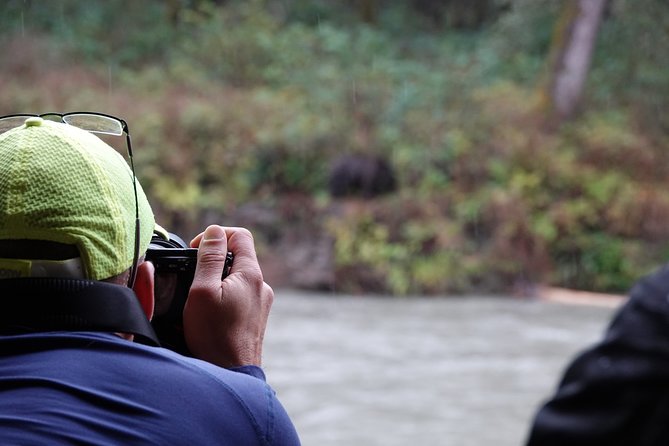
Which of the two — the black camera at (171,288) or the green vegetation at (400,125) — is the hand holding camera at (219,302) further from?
the green vegetation at (400,125)

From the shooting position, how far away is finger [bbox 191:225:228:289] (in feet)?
4.84

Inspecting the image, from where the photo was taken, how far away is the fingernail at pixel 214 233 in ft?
4.99

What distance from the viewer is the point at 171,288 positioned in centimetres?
155

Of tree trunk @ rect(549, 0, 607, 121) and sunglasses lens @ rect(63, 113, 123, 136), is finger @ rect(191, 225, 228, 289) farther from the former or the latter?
tree trunk @ rect(549, 0, 607, 121)

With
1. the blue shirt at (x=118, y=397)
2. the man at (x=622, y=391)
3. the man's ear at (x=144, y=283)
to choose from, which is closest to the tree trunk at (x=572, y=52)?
the man's ear at (x=144, y=283)

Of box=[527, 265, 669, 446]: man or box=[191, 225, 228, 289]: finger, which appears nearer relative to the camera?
box=[527, 265, 669, 446]: man

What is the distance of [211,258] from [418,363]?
30.0 feet

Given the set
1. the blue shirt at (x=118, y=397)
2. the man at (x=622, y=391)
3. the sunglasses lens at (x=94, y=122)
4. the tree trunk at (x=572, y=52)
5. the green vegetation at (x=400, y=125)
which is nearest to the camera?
the man at (x=622, y=391)

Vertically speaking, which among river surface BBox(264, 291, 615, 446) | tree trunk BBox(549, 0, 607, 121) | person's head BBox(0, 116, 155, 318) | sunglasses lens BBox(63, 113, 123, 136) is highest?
sunglasses lens BBox(63, 113, 123, 136)

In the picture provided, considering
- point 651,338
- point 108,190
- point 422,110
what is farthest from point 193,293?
point 422,110

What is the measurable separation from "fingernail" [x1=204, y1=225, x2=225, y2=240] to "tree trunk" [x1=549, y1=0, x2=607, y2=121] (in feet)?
61.6

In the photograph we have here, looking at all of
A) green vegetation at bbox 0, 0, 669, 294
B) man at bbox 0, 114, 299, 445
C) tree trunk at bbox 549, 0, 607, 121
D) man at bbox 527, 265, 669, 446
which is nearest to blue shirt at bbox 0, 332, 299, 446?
man at bbox 0, 114, 299, 445

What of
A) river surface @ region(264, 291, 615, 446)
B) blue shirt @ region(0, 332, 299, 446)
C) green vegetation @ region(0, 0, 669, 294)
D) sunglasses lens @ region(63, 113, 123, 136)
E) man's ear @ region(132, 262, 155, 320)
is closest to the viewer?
blue shirt @ region(0, 332, 299, 446)

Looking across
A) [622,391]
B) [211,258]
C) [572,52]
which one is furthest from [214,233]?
[572,52]
